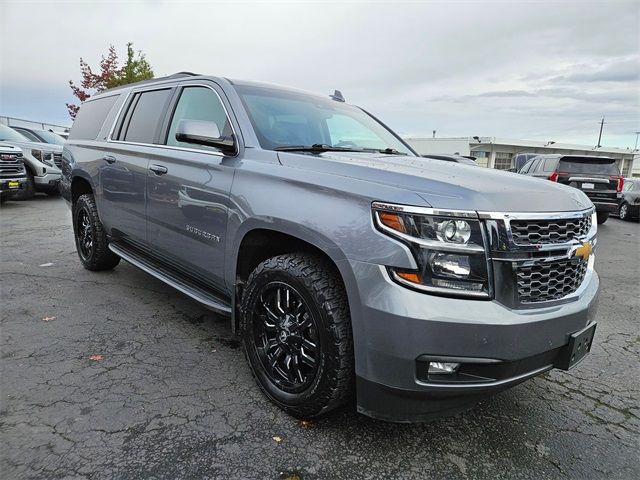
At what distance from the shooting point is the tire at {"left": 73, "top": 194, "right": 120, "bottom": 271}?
4816 millimetres

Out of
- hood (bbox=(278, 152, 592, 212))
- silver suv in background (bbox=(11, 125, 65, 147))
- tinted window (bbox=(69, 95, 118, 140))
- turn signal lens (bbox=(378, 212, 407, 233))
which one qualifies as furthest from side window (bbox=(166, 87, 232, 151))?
silver suv in background (bbox=(11, 125, 65, 147))

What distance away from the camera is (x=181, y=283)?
11.5 ft

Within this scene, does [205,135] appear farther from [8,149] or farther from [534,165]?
[534,165]

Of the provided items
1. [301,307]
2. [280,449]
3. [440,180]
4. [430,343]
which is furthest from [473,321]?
[280,449]

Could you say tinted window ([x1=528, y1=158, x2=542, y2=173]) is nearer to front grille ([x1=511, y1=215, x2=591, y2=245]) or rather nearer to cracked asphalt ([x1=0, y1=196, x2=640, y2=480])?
cracked asphalt ([x1=0, y1=196, x2=640, y2=480])

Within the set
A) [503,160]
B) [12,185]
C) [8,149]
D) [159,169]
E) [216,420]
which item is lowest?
[503,160]

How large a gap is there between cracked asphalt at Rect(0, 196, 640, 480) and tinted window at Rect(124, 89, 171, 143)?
5.27 ft

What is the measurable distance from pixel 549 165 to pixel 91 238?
425 inches

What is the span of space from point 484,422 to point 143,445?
1.87 m

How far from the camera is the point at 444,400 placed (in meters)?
2.04

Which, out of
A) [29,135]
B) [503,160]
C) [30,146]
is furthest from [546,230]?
[503,160]

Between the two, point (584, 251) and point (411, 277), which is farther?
point (584, 251)

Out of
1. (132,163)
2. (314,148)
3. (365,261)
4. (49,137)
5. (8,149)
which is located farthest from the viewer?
(49,137)

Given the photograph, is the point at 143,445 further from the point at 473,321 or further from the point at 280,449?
the point at 473,321
